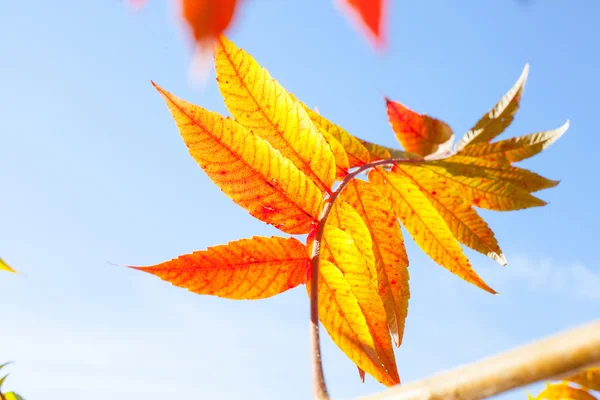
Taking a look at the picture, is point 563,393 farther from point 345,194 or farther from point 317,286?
point 345,194

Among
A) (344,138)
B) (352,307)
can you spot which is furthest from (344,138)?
(352,307)

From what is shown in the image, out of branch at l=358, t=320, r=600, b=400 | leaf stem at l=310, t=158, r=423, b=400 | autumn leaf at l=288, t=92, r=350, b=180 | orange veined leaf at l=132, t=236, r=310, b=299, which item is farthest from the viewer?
autumn leaf at l=288, t=92, r=350, b=180

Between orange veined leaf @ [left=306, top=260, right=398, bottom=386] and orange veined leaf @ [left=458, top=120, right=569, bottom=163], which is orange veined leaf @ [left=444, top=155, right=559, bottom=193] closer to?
orange veined leaf @ [left=458, top=120, right=569, bottom=163]

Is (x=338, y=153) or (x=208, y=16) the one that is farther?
(x=338, y=153)

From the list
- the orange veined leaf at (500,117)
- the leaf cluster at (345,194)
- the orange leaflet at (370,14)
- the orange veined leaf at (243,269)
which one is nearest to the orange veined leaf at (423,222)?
the leaf cluster at (345,194)

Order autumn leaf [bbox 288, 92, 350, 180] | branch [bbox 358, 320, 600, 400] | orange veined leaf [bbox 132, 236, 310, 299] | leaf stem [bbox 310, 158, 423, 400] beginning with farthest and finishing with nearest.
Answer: autumn leaf [bbox 288, 92, 350, 180] < orange veined leaf [bbox 132, 236, 310, 299] < leaf stem [bbox 310, 158, 423, 400] < branch [bbox 358, 320, 600, 400]

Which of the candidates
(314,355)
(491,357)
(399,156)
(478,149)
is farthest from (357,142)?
(491,357)

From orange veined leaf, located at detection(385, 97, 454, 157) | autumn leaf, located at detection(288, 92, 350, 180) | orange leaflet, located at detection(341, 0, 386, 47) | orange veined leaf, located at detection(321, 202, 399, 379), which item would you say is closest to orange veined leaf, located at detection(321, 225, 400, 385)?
orange veined leaf, located at detection(321, 202, 399, 379)
